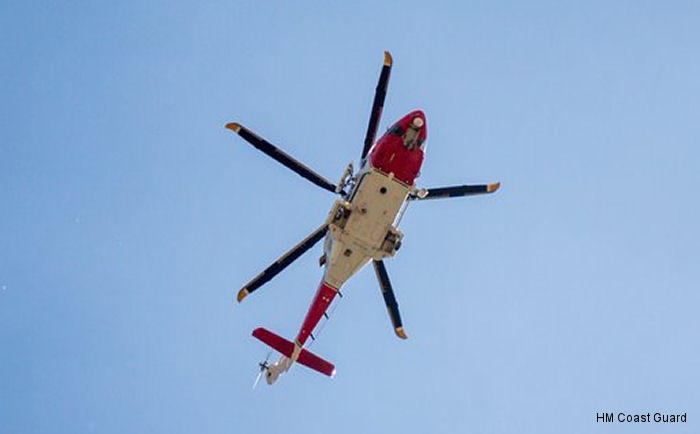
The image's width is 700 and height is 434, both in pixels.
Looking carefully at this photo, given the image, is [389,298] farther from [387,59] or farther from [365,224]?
[387,59]

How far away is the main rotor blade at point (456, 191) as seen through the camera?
2939 cm

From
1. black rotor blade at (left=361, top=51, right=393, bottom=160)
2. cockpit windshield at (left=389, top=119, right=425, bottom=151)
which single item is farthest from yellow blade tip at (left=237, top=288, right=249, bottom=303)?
cockpit windshield at (left=389, top=119, right=425, bottom=151)

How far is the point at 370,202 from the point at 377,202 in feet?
0.94

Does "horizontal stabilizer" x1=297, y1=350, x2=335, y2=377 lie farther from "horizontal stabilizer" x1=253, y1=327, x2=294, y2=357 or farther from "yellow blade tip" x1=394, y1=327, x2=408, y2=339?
"yellow blade tip" x1=394, y1=327, x2=408, y2=339

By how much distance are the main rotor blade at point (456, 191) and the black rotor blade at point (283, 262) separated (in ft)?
14.4

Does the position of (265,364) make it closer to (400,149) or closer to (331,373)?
(331,373)

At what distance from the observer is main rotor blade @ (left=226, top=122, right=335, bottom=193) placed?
1130 inches

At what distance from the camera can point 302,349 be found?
3334 cm

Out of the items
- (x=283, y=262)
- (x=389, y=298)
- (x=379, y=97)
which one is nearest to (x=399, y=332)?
(x=389, y=298)

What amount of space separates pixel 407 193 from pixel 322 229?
4061 mm

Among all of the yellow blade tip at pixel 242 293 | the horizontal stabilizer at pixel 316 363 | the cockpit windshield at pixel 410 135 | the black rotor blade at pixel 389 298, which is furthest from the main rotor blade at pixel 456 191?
the horizontal stabilizer at pixel 316 363

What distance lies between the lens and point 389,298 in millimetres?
31734

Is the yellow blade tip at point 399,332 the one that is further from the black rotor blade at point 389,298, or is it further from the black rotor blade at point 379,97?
the black rotor blade at point 379,97

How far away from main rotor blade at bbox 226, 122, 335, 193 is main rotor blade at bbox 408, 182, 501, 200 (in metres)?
4.16
